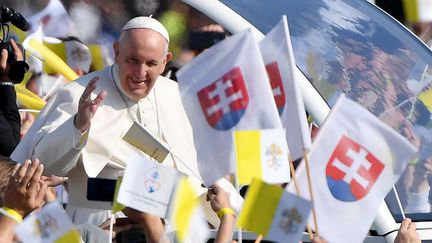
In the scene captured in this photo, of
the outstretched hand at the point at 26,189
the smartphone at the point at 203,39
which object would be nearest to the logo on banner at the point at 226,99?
the outstretched hand at the point at 26,189

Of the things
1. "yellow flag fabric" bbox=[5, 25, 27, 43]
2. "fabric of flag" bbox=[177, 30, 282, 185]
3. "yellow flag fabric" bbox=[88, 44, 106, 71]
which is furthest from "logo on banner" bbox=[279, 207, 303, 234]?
"yellow flag fabric" bbox=[5, 25, 27, 43]

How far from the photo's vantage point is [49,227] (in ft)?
19.2

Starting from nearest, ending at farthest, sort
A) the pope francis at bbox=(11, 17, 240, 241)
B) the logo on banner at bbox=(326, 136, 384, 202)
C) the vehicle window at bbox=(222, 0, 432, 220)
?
the logo on banner at bbox=(326, 136, 384, 202)
the pope francis at bbox=(11, 17, 240, 241)
the vehicle window at bbox=(222, 0, 432, 220)

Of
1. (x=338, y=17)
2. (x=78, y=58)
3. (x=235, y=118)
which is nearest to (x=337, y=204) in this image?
(x=235, y=118)

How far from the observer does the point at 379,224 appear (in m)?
7.83

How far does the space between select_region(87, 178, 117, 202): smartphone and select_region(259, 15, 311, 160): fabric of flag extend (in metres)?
0.92

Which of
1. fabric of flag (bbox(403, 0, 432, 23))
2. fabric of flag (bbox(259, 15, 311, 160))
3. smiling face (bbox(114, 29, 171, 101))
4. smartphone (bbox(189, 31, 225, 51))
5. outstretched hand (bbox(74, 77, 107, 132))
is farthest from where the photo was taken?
fabric of flag (bbox(403, 0, 432, 23))

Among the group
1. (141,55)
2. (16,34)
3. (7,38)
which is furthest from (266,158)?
(16,34)

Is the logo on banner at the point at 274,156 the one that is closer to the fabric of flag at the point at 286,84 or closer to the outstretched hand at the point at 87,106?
the fabric of flag at the point at 286,84

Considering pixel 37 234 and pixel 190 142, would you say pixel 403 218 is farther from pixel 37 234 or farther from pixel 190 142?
pixel 37 234

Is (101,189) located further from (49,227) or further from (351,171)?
(351,171)

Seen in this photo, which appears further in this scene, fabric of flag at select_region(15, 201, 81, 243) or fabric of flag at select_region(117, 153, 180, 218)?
fabric of flag at select_region(117, 153, 180, 218)

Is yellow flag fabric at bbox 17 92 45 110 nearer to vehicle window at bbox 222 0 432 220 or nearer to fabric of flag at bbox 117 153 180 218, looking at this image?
vehicle window at bbox 222 0 432 220

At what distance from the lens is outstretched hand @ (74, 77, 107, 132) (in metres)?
7.03
